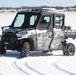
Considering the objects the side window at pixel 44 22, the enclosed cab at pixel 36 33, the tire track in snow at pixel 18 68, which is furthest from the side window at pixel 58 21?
the tire track in snow at pixel 18 68

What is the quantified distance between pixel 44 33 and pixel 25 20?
110 cm

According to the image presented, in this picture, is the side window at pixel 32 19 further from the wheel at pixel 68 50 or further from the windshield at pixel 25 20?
the wheel at pixel 68 50

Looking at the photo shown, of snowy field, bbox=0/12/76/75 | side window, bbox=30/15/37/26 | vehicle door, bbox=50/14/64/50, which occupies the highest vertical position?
side window, bbox=30/15/37/26

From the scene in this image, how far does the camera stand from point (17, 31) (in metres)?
13.1

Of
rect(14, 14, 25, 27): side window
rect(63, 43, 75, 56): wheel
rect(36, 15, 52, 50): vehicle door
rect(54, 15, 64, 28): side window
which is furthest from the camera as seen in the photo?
rect(14, 14, 25, 27): side window

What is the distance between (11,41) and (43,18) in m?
1.48

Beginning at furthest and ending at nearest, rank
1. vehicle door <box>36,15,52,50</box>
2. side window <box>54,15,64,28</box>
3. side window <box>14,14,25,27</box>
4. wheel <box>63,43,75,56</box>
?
side window <box>14,14,25,27</box>
side window <box>54,15,64,28</box>
wheel <box>63,43,75,56</box>
vehicle door <box>36,15,52,50</box>

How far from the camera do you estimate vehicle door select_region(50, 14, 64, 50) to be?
1375 centimetres

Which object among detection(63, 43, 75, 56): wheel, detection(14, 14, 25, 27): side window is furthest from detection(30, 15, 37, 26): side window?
detection(63, 43, 75, 56): wheel

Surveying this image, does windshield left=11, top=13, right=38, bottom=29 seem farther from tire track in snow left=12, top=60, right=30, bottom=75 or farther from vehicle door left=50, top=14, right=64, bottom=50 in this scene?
tire track in snow left=12, top=60, right=30, bottom=75

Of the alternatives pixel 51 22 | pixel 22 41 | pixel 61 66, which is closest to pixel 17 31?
pixel 22 41

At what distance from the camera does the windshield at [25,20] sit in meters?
13.7

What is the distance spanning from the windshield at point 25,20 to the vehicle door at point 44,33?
0.98 ft

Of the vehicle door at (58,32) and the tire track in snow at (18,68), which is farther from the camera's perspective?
the vehicle door at (58,32)
